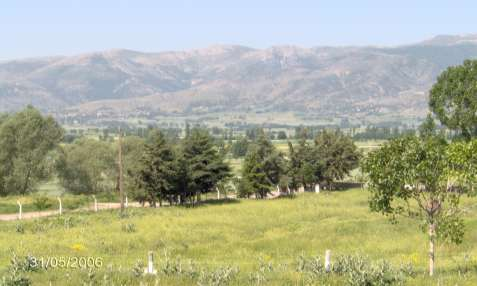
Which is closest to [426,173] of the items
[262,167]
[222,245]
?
[222,245]

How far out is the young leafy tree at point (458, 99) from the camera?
253ft

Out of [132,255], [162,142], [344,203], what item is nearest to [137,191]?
[162,142]

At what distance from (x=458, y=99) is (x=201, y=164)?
121 ft

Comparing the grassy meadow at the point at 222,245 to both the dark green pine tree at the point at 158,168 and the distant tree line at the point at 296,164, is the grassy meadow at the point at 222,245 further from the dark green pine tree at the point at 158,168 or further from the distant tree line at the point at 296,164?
the distant tree line at the point at 296,164

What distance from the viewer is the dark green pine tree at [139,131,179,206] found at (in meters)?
66.7

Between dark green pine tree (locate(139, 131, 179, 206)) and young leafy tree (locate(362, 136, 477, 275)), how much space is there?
4468 cm

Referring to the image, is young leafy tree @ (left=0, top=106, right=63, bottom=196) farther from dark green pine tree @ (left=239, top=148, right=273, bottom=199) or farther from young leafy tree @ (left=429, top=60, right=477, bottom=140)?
young leafy tree @ (left=429, top=60, right=477, bottom=140)

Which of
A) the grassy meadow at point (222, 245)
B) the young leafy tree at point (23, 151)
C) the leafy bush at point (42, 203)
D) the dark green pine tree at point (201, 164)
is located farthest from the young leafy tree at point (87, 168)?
the grassy meadow at point (222, 245)

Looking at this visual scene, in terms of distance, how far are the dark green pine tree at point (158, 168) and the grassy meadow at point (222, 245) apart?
18.9 feet

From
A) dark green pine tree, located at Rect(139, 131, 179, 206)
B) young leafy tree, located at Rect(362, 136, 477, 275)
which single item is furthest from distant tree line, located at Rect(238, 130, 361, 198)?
young leafy tree, located at Rect(362, 136, 477, 275)

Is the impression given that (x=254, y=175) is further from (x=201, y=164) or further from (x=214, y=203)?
(x=201, y=164)

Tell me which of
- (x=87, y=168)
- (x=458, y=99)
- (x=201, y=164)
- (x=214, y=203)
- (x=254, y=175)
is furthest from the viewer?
(x=87, y=168)

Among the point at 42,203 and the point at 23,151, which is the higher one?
the point at 23,151

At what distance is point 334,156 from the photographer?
95.7 m
